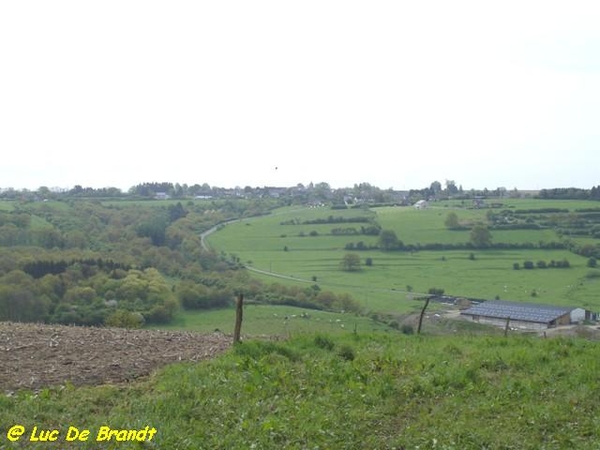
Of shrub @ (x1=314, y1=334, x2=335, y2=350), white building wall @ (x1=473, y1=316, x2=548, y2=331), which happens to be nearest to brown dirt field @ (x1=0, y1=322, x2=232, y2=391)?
shrub @ (x1=314, y1=334, x2=335, y2=350)

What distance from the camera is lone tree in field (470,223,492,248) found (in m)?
62.4

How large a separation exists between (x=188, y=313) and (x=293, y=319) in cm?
547

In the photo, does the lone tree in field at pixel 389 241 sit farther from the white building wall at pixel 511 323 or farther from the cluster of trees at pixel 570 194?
the cluster of trees at pixel 570 194

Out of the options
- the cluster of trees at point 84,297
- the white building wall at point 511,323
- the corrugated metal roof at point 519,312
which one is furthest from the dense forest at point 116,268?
the white building wall at point 511,323

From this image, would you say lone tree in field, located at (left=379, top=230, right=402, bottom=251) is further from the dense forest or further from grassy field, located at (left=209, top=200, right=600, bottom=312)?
the dense forest

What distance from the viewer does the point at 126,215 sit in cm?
6900

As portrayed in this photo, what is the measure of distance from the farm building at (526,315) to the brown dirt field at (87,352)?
65.3 feet

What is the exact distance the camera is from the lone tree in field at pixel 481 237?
205 ft

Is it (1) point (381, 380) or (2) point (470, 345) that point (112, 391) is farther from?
(2) point (470, 345)

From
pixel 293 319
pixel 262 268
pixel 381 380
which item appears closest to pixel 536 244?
pixel 262 268

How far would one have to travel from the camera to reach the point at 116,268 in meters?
37.1

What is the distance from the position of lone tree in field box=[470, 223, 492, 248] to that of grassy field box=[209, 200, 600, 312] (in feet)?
3.67

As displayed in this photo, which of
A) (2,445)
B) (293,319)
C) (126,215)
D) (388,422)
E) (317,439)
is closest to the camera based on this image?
(2,445)

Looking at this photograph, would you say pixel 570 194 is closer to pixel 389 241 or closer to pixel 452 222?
pixel 452 222
